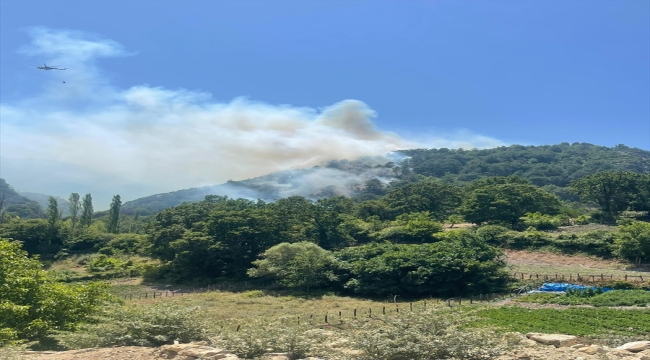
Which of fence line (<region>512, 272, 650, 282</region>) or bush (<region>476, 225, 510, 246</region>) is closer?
fence line (<region>512, 272, 650, 282</region>)

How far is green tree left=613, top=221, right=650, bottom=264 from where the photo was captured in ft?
110

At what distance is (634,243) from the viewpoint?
33.9 metres

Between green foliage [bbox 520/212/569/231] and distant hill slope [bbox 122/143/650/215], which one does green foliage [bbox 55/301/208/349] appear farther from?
distant hill slope [bbox 122/143/650/215]

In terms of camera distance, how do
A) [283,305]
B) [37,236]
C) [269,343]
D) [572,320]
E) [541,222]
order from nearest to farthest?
1. [269,343]
2. [572,320]
3. [283,305]
4. [541,222]
5. [37,236]

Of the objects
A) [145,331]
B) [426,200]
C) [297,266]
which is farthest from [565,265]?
[145,331]

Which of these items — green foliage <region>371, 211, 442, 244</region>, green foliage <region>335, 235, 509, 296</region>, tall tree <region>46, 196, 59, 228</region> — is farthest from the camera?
tall tree <region>46, 196, 59, 228</region>

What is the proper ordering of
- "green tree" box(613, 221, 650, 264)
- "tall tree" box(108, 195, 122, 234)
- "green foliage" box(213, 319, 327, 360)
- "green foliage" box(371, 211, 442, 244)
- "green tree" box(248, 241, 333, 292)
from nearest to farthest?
"green foliage" box(213, 319, 327, 360) → "green tree" box(248, 241, 333, 292) → "green tree" box(613, 221, 650, 264) → "green foliage" box(371, 211, 442, 244) → "tall tree" box(108, 195, 122, 234)

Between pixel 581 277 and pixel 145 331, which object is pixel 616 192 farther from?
pixel 145 331

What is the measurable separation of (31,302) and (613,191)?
63418mm

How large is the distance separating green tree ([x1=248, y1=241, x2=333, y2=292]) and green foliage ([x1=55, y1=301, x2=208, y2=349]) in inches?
789

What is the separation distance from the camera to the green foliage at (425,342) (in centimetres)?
846

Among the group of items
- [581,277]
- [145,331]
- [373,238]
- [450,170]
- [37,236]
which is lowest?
[581,277]

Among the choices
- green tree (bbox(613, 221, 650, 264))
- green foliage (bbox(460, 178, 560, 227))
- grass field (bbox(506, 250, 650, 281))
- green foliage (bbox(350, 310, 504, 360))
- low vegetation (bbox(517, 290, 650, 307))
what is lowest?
low vegetation (bbox(517, 290, 650, 307))

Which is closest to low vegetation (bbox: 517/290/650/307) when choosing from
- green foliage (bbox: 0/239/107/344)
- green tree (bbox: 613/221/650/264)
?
green tree (bbox: 613/221/650/264)
